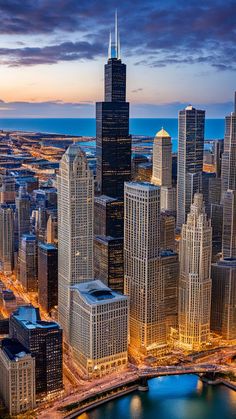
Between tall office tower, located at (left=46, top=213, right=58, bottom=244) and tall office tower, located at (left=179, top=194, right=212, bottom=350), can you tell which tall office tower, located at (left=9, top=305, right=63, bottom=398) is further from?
tall office tower, located at (left=46, top=213, right=58, bottom=244)

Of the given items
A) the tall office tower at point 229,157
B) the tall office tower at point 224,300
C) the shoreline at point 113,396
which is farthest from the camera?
the tall office tower at point 229,157

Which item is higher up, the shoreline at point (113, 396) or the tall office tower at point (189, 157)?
the tall office tower at point (189, 157)

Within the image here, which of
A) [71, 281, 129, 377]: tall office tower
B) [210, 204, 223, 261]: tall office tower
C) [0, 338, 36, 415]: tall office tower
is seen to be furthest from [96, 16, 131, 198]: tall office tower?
[0, 338, 36, 415]: tall office tower

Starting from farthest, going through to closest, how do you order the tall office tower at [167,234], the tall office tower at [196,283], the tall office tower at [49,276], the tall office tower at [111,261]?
the tall office tower at [167,234] → the tall office tower at [49,276] → the tall office tower at [111,261] → the tall office tower at [196,283]

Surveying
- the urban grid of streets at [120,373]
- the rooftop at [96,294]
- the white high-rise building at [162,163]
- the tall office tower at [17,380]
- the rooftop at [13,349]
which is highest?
the white high-rise building at [162,163]

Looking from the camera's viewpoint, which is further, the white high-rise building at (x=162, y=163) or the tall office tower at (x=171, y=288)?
the white high-rise building at (x=162, y=163)

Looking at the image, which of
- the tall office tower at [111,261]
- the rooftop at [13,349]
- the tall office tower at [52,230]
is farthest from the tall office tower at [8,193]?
the rooftop at [13,349]

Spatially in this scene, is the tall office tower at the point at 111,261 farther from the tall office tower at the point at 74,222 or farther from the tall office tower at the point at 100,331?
the tall office tower at the point at 100,331
